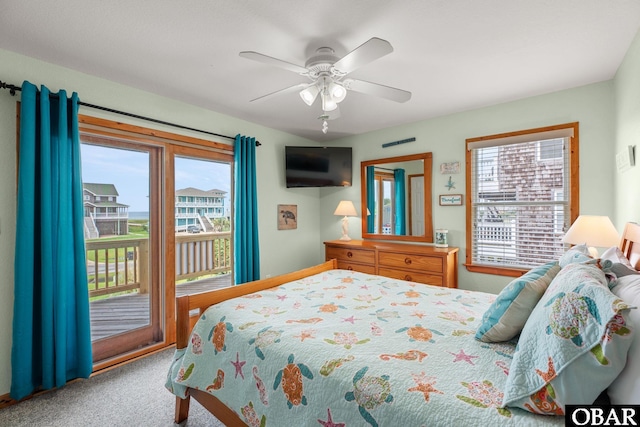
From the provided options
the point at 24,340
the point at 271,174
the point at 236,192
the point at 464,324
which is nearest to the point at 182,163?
the point at 236,192

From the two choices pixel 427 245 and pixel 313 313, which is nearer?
pixel 313 313

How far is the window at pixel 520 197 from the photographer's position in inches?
111

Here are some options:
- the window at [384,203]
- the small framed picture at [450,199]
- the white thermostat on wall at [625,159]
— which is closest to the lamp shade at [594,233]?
the white thermostat on wall at [625,159]

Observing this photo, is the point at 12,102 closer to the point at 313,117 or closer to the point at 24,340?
the point at 24,340

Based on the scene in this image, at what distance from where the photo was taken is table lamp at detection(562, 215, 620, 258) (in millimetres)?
2070

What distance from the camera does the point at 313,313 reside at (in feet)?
5.74

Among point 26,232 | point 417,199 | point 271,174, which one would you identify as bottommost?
point 26,232

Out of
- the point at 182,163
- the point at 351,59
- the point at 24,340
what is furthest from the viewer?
the point at 182,163

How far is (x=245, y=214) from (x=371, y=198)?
175 centimetres

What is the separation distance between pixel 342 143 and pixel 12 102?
3431mm

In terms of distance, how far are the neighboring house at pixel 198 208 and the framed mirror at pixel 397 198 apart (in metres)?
1.93

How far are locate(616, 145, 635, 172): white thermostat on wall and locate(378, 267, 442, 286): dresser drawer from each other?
1697mm

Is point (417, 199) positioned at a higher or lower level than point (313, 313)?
higher

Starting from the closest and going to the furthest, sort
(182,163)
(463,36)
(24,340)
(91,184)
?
(463,36)
(24,340)
(91,184)
(182,163)
